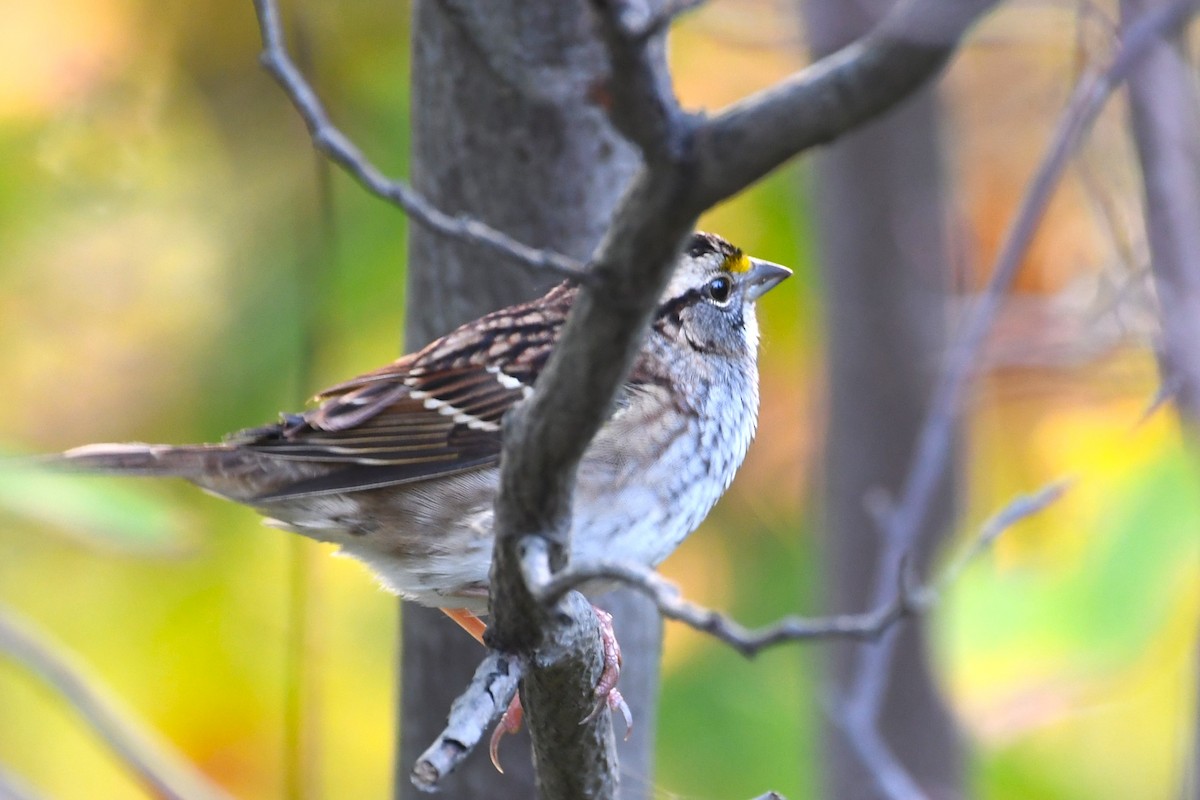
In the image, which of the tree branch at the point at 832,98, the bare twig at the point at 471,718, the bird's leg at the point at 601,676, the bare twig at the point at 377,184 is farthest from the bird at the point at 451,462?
the tree branch at the point at 832,98

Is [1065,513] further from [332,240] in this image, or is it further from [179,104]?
[179,104]

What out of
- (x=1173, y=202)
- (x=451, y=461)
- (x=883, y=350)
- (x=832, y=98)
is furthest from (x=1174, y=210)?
(x=883, y=350)

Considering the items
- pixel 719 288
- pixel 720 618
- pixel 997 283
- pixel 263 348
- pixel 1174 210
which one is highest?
pixel 263 348

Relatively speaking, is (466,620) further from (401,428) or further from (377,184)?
(377,184)

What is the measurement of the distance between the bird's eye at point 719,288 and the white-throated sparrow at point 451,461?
31 centimetres

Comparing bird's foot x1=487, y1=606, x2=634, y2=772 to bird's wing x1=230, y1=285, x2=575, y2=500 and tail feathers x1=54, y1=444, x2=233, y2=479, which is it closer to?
bird's wing x1=230, y1=285, x2=575, y2=500

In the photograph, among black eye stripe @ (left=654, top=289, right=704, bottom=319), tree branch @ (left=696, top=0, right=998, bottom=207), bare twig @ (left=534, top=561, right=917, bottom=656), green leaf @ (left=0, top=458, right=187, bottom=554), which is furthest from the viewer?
black eye stripe @ (left=654, top=289, right=704, bottom=319)

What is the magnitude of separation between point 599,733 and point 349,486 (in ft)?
2.44

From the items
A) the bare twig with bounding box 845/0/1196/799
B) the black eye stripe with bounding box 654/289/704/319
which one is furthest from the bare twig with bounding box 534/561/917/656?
the black eye stripe with bounding box 654/289/704/319

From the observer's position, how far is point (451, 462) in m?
2.74

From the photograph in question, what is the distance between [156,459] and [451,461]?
0.56 metres

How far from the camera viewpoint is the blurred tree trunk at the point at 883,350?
4613 millimetres

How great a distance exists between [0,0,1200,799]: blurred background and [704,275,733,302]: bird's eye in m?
0.92

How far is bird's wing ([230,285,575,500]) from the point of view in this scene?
2.72 meters
